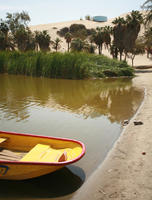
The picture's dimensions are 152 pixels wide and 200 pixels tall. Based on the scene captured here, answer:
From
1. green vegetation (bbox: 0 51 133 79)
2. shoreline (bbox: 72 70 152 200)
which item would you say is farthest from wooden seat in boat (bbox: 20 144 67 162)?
green vegetation (bbox: 0 51 133 79)

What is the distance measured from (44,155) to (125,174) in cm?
191

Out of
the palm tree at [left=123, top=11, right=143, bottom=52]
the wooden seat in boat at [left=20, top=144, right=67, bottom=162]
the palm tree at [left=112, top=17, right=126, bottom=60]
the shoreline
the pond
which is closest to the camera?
the shoreline

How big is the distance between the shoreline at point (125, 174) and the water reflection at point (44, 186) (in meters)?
0.28

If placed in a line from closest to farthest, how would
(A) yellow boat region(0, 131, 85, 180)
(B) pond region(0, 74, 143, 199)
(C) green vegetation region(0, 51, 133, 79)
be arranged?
(A) yellow boat region(0, 131, 85, 180) < (B) pond region(0, 74, 143, 199) < (C) green vegetation region(0, 51, 133, 79)

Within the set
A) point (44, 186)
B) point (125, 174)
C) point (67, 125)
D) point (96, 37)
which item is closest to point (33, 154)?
point (44, 186)

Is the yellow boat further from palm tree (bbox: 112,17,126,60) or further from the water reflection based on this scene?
palm tree (bbox: 112,17,126,60)

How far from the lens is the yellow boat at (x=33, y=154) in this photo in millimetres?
4391

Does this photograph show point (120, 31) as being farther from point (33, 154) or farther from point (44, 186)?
point (44, 186)

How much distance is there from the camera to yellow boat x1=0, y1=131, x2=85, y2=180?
4.39m

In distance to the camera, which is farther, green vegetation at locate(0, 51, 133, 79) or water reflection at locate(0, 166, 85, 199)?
green vegetation at locate(0, 51, 133, 79)

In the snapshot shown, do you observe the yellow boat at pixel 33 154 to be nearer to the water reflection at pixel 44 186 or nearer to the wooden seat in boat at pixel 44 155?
the wooden seat in boat at pixel 44 155

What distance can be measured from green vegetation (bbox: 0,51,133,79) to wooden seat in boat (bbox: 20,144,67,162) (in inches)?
808

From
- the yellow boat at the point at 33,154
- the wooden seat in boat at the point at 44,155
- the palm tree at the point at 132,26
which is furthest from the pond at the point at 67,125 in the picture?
the palm tree at the point at 132,26

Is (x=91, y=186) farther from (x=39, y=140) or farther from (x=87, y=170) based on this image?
(x=39, y=140)
